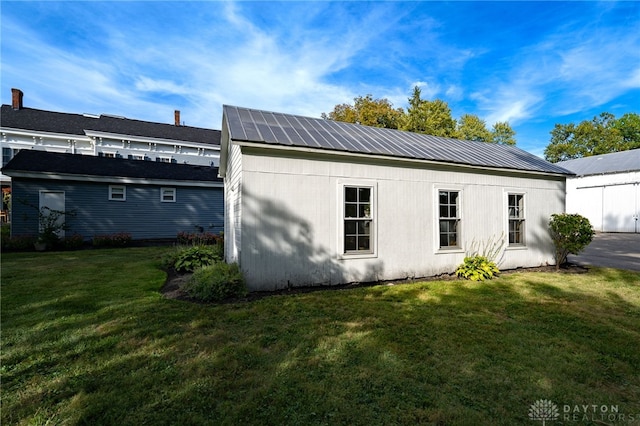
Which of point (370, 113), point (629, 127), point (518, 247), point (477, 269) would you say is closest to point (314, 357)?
point (477, 269)

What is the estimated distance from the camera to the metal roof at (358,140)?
6.25 metres

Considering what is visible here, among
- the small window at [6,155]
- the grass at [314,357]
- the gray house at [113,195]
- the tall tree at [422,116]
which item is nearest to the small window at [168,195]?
the gray house at [113,195]

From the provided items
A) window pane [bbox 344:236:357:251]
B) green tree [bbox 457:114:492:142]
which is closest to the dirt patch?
window pane [bbox 344:236:357:251]

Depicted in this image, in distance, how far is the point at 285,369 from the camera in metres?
3.05

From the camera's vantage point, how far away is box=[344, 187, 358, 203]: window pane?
668 cm

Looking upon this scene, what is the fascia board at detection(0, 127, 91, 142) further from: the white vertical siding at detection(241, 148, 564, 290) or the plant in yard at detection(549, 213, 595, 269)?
the plant in yard at detection(549, 213, 595, 269)

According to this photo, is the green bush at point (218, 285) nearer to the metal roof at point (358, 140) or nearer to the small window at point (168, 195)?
the metal roof at point (358, 140)

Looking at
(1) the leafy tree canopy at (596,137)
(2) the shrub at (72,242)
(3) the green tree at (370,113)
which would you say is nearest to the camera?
(2) the shrub at (72,242)

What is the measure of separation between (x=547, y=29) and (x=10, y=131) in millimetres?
31968

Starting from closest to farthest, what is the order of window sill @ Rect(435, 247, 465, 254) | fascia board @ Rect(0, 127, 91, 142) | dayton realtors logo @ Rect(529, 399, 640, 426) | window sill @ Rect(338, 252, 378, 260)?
dayton realtors logo @ Rect(529, 399, 640, 426) → window sill @ Rect(338, 252, 378, 260) → window sill @ Rect(435, 247, 465, 254) → fascia board @ Rect(0, 127, 91, 142)

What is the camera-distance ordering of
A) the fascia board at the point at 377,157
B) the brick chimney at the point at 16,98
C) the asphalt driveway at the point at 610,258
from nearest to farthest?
the fascia board at the point at 377,157 → the asphalt driveway at the point at 610,258 → the brick chimney at the point at 16,98

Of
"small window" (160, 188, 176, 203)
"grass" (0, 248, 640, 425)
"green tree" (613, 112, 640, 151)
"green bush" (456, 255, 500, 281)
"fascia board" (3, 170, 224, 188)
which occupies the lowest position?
"grass" (0, 248, 640, 425)

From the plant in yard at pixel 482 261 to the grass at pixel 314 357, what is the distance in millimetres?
1288

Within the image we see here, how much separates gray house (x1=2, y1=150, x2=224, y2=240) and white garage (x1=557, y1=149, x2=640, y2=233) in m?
25.0
